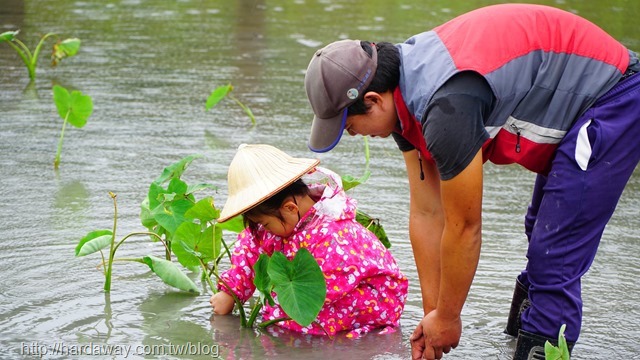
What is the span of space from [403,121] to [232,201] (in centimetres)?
75

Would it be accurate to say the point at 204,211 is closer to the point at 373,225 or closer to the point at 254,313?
the point at 254,313

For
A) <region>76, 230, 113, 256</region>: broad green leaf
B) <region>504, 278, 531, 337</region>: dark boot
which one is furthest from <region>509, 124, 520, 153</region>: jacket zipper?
<region>76, 230, 113, 256</region>: broad green leaf

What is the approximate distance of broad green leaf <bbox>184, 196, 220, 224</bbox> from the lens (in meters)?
3.36

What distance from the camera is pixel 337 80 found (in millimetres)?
2502

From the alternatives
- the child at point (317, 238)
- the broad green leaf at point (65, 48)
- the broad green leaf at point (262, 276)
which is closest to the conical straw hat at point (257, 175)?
the child at point (317, 238)

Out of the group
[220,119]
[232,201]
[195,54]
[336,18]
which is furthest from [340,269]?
[336,18]

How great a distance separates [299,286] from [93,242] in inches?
33.7

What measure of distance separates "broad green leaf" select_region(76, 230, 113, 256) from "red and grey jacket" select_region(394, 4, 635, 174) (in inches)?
51.9

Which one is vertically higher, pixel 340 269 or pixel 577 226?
pixel 577 226

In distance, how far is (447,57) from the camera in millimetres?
2426

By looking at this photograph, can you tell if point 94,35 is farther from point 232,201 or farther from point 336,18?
point 232,201

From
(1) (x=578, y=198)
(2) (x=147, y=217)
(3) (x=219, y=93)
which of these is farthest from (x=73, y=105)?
(1) (x=578, y=198)

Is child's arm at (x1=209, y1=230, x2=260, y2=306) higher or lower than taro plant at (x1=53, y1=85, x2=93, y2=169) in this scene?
higher

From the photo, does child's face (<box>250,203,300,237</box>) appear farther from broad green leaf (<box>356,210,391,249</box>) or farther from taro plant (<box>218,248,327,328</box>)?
broad green leaf (<box>356,210,391,249</box>)
